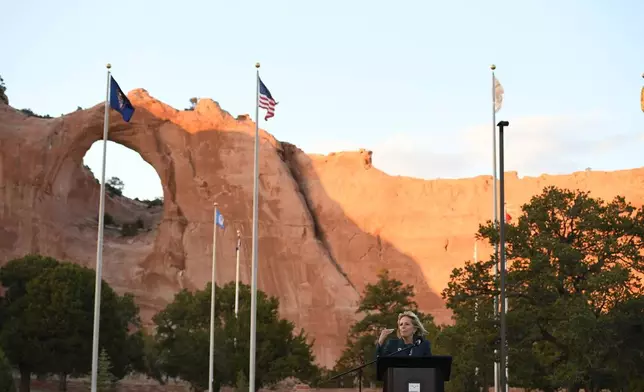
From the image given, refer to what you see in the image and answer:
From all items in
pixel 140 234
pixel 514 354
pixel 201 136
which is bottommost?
pixel 514 354

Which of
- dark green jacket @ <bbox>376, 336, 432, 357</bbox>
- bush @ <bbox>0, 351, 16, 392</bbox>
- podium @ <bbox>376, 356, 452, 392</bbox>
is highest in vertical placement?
dark green jacket @ <bbox>376, 336, 432, 357</bbox>

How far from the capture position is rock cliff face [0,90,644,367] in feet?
257

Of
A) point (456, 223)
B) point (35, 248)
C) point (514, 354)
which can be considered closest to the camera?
point (514, 354)

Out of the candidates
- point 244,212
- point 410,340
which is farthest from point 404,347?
point 244,212

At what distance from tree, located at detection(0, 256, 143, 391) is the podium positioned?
47769 millimetres

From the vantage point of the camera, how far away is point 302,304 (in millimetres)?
77938

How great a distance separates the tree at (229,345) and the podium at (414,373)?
43374 millimetres

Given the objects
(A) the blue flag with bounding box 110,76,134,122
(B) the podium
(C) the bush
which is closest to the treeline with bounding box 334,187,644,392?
(A) the blue flag with bounding box 110,76,134,122

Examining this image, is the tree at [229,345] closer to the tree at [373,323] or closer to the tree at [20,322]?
the tree at [373,323]

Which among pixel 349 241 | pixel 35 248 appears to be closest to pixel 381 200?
pixel 349 241

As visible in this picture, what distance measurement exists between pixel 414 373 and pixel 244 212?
7055 centimetres

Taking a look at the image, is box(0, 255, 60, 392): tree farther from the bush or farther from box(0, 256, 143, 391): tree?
the bush

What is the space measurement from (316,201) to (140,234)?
1524cm

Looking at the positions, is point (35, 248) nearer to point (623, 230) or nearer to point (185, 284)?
point (185, 284)
